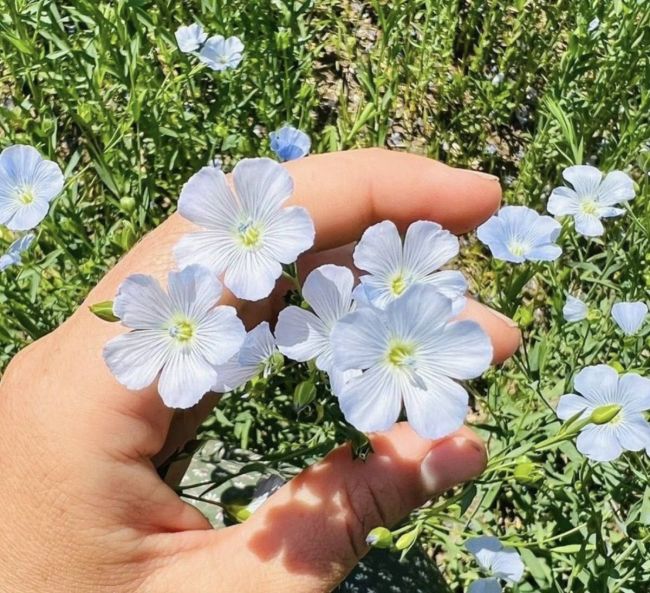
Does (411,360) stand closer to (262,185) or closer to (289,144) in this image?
(262,185)

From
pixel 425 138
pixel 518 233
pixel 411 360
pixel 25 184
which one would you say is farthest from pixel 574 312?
pixel 25 184

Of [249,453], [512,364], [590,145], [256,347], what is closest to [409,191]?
[256,347]

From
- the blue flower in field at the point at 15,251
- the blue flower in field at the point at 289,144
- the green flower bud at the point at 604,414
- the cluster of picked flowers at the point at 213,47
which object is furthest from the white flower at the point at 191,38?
the green flower bud at the point at 604,414

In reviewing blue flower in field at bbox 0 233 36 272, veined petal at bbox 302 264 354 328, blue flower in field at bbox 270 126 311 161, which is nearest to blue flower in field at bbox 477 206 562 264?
blue flower in field at bbox 270 126 311 161

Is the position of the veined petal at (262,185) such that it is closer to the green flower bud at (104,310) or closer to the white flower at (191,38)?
the green flower bud at (104,310)

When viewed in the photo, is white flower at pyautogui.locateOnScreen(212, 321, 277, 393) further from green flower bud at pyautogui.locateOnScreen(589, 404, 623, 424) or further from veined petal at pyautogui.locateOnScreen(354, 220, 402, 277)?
green flower bud at pyautogui.locateOnScreen(589, 404, 623, 424)

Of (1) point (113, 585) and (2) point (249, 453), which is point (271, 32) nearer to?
(2) point (249, 453)
